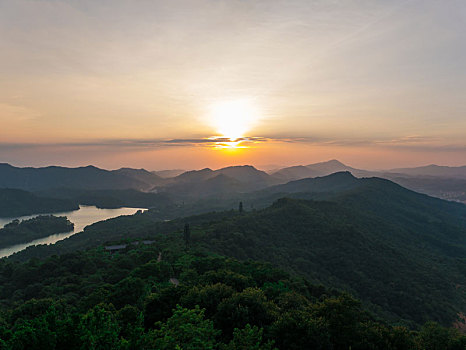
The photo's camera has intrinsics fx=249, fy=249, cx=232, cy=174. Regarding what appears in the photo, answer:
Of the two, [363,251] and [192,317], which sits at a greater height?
[192,317]

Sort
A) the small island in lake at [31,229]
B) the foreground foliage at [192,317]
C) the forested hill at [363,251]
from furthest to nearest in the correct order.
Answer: the small island in lake at [31,229] < the forested hill at [363,251] < the foreground foliage at [192,317]

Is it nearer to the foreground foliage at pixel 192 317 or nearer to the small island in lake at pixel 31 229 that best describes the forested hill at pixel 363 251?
the foreground foliage at pixel 192 317

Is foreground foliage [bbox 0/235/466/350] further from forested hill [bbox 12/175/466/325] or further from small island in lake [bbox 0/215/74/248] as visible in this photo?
small island in lake [bbox 0/215/74/248]

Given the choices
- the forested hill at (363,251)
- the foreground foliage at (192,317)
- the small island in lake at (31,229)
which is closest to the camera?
the foreground foliage at (192,317)

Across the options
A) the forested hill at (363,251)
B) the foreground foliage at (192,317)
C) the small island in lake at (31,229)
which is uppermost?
the foreground foliage at (192,317)

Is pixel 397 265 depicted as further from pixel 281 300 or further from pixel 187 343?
pixel 187 343

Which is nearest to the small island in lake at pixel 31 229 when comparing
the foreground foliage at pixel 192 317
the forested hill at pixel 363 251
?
the forested hill at pixel 363 251

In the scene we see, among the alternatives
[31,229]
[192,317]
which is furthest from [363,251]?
[31,229]

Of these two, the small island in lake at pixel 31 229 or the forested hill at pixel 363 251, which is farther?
the small island in lake at pixel 31 229

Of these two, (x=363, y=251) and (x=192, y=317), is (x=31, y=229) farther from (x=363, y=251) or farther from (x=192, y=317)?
(x=192, y=317)
